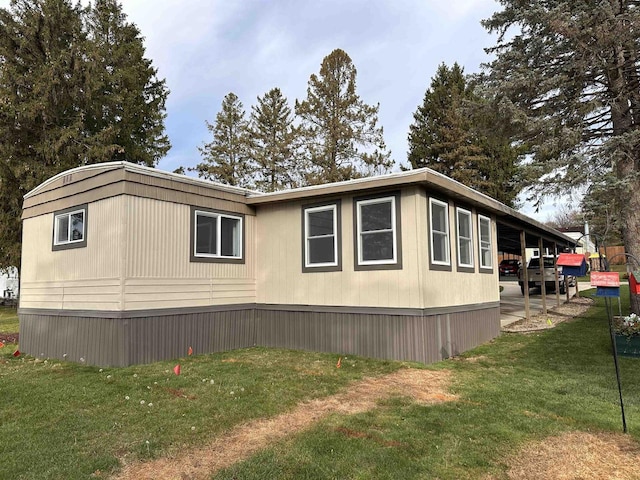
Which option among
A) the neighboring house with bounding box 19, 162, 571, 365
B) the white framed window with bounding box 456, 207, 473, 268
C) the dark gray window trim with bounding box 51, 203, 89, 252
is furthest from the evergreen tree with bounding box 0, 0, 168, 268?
the white framed window with bounding box 456, 207, 473, 268

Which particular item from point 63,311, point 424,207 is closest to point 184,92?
point 63,311

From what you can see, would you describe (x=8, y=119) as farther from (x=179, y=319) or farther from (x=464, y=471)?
(x=464, y=471)

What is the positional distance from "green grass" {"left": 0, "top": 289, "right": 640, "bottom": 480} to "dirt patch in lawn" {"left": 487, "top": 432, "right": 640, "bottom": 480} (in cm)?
13

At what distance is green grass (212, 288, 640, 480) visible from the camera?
3322mm

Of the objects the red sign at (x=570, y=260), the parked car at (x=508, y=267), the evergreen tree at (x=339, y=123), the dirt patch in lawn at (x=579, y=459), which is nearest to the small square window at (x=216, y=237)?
the red sign at (x=570, y=260)

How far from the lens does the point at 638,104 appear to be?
9820 millimetres

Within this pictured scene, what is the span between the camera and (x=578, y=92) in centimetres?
1028

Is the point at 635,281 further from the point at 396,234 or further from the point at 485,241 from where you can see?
the point at 396,234

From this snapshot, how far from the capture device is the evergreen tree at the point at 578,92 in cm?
923

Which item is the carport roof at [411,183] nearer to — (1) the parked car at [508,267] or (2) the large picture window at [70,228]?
(2) the large picture window at [70,228]

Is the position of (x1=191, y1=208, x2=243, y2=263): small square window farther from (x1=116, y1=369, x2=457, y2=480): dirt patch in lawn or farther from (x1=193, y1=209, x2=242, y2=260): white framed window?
(x1=116, y1=369, x2=457, y2=480): dirt patch in lawn

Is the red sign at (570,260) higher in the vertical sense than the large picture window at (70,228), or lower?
lower

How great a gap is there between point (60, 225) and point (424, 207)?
6.77 m

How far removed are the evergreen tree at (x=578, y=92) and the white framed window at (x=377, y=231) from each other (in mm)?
4266
